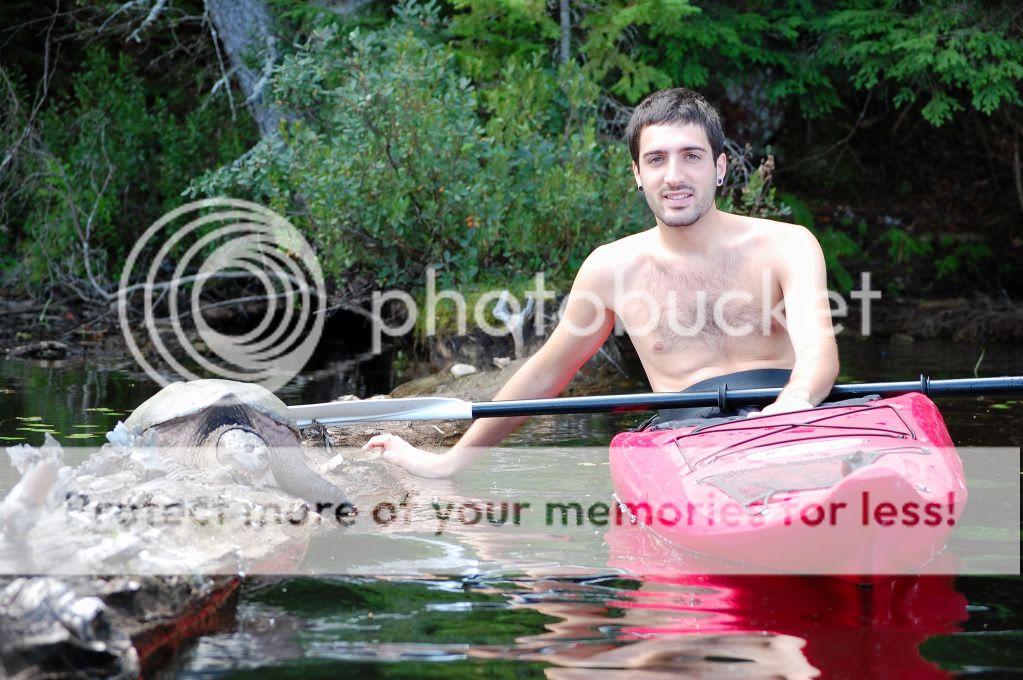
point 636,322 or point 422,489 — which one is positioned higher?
point 636,322

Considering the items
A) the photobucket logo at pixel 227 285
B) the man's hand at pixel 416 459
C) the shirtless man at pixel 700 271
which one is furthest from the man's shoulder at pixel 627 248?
the photobucket logo at pixel 227 285

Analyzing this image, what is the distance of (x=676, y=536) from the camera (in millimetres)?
3053

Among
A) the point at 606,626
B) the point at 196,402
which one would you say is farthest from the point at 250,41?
the point at 606,626

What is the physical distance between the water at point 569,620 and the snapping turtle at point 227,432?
0.33 meters

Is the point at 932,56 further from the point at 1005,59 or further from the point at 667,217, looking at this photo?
the point at 667,217

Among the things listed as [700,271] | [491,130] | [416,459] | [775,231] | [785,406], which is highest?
[491,130]

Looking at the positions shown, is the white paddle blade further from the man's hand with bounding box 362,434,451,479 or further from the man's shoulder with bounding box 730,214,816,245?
the man's shoulder with bounding box 730,214,816,245

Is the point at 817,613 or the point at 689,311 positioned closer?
the point at 817,613

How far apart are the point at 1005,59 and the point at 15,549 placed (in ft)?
26.6

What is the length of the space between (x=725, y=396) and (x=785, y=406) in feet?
0.85

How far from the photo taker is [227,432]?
3832mm

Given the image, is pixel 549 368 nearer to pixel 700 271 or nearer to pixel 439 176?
pixel 700 271

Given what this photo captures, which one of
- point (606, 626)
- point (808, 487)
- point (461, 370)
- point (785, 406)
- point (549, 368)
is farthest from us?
point (461, 370)

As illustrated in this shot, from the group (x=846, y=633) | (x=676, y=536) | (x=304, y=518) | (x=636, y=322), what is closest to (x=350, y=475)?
(x=304, y=518)
